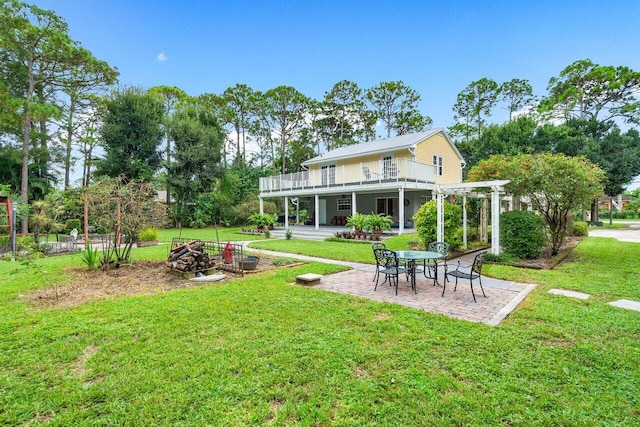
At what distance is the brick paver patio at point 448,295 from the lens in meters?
4.75

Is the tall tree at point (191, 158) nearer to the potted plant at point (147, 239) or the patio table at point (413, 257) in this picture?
the potted plant at point (147, 239)

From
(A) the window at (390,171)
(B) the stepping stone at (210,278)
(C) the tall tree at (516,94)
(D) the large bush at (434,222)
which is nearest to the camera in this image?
(B) the stepping stone at (210,278)

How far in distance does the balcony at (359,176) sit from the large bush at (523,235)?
22.0 feet

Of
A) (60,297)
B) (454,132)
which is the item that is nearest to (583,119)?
(454,132)

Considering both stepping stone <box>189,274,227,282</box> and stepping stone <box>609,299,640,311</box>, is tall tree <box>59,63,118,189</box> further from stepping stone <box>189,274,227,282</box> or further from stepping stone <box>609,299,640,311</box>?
stepping stone <box>609,299,640,311</box>

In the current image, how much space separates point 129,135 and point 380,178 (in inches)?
807

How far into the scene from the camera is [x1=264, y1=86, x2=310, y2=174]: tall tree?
33.0m

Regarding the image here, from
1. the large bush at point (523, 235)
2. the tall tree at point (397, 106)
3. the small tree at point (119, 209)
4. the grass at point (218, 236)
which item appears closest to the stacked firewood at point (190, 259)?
the small tree at point (119, 209)

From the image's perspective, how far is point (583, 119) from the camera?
26.0 metres

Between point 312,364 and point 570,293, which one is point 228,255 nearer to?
point 312,364

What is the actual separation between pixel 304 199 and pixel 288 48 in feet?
42.0

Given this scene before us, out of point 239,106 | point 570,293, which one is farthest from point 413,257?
point 239,106

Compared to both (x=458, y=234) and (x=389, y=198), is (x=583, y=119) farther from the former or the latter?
(x=458, y=234)

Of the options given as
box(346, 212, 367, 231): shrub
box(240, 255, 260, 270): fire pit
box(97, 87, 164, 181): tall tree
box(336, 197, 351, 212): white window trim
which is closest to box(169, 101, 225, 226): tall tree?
box(97, 87, 164, 181): tall tree
